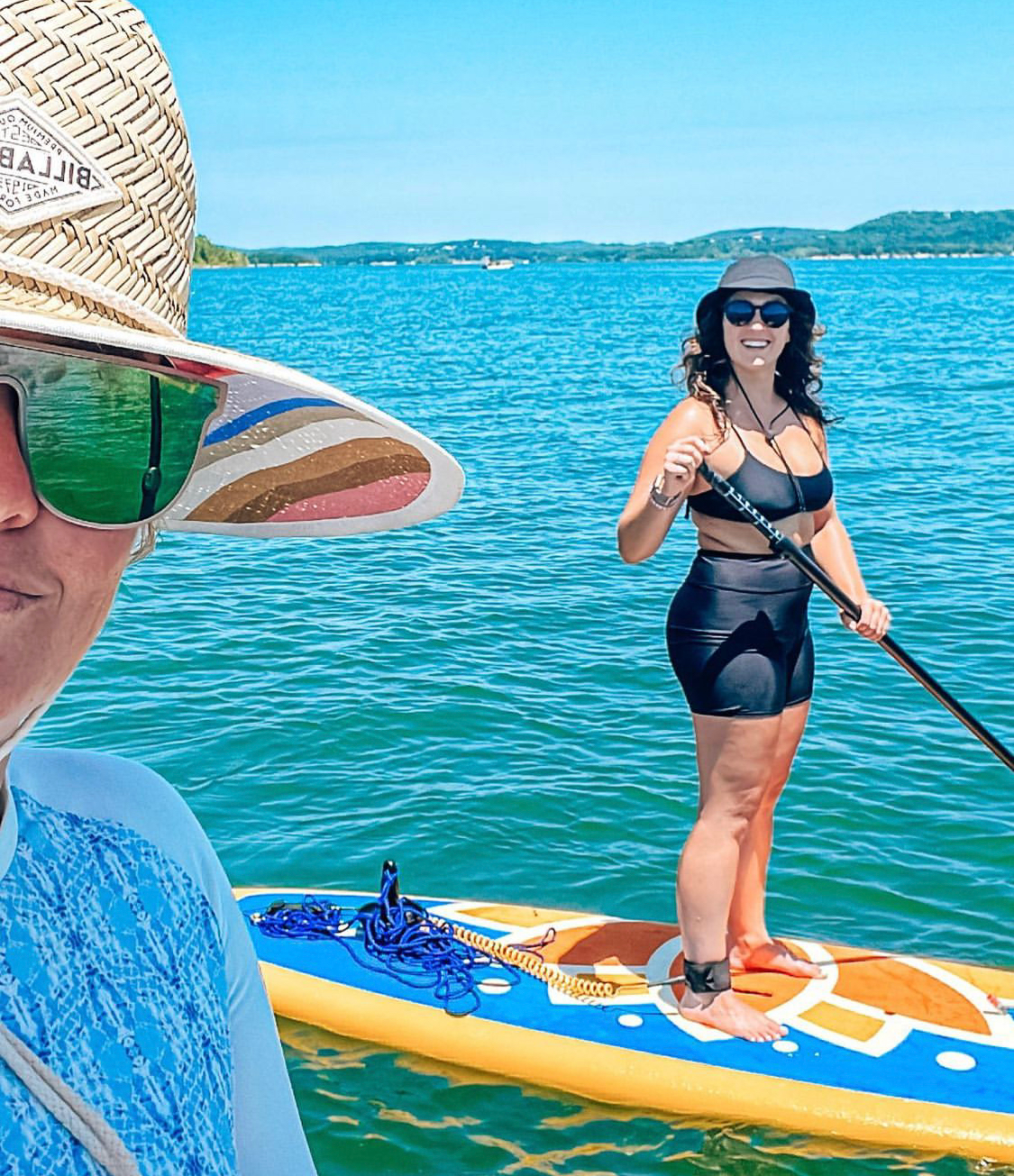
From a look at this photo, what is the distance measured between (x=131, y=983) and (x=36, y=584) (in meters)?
0.34

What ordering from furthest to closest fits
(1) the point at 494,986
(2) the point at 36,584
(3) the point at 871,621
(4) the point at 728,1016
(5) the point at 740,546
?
(1) the point at 494,986, (4) the point at 728,1016, (3) the point at 871,621, (5) the point at 740,546, (2) the point at 36,584

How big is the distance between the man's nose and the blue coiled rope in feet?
14.5

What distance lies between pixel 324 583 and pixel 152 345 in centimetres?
1243

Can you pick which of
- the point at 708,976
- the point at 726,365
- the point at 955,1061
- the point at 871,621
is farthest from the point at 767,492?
the point at 955,1061

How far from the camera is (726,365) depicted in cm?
443

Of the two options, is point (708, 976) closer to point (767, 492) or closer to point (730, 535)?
point (730, 535)

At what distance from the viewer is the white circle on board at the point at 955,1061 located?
4699mm

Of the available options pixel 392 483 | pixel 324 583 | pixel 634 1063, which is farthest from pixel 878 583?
pixel 392 483

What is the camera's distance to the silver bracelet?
4117mm

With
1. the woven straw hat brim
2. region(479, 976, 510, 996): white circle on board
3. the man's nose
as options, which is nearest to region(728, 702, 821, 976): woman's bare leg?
region(479, 976, 510, 996): white circle on board

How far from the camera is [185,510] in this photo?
1439mm

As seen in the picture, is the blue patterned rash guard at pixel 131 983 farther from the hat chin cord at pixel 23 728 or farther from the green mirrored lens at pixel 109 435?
the green mirrored lens at pixel 109 435

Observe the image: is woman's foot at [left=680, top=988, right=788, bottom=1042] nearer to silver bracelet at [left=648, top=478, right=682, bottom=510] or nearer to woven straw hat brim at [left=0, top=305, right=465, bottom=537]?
silver bracelet at [left=648, top=478, right=682, bottom=510]

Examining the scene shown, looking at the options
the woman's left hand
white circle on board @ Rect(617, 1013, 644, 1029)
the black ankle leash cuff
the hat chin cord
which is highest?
the hat chin cord
